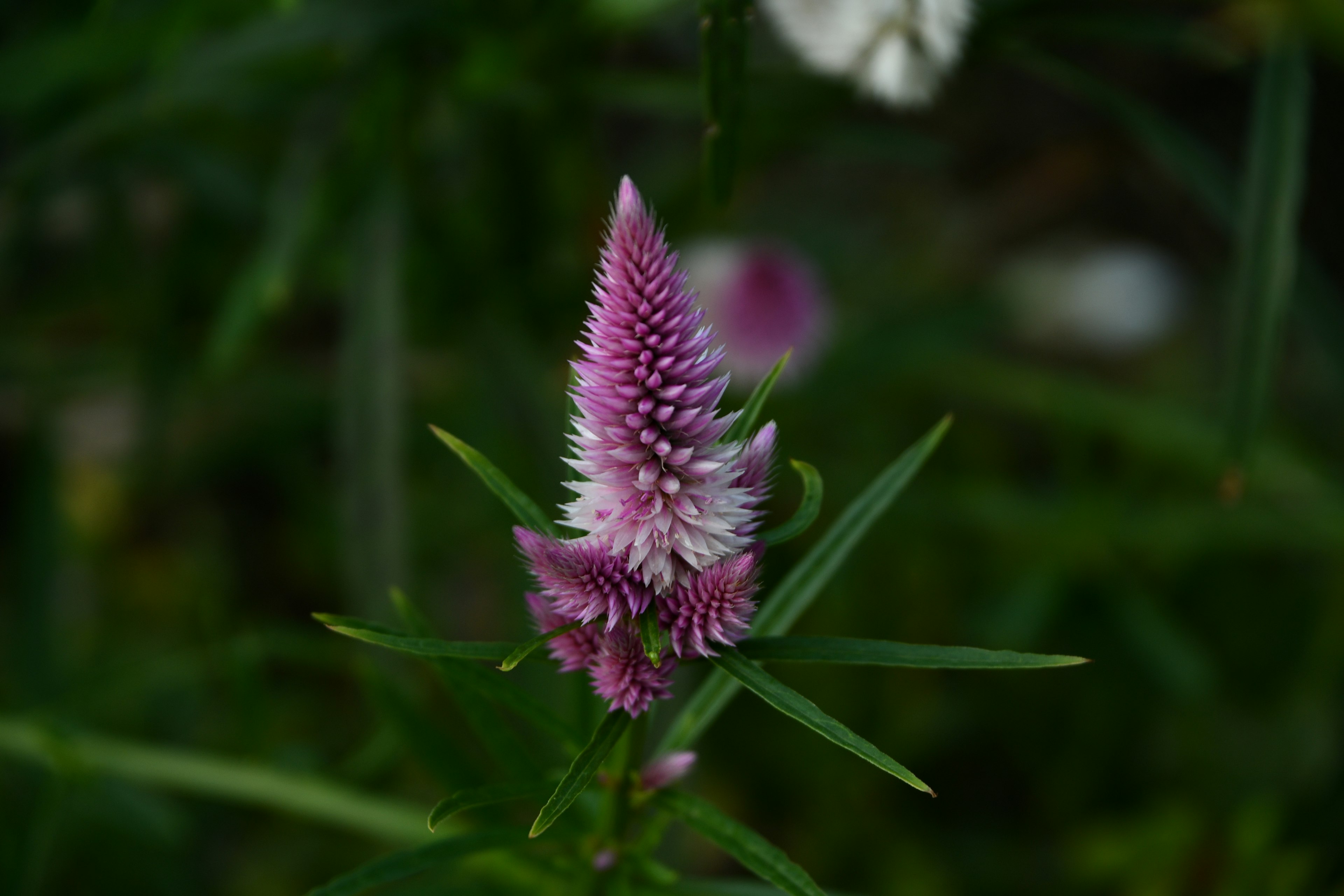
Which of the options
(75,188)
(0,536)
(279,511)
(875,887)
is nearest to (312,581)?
(279,511)

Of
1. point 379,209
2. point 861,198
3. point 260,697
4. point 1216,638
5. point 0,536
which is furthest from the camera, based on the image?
point 861,198

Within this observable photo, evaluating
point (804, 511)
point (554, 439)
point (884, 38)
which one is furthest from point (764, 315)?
point (804, 511)

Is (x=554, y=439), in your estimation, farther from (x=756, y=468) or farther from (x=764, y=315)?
(x=756, y=468)

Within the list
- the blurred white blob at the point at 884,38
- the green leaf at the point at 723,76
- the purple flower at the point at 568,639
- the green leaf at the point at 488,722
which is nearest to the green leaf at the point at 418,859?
the green leaf at the point at 488,722

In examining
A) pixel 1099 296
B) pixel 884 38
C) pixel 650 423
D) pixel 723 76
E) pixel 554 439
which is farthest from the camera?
pixel 1099 296

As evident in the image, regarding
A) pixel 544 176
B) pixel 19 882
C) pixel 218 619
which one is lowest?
pixel 218 619

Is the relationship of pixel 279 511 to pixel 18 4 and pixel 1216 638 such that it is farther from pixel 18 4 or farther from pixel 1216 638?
pixel 1216 638
